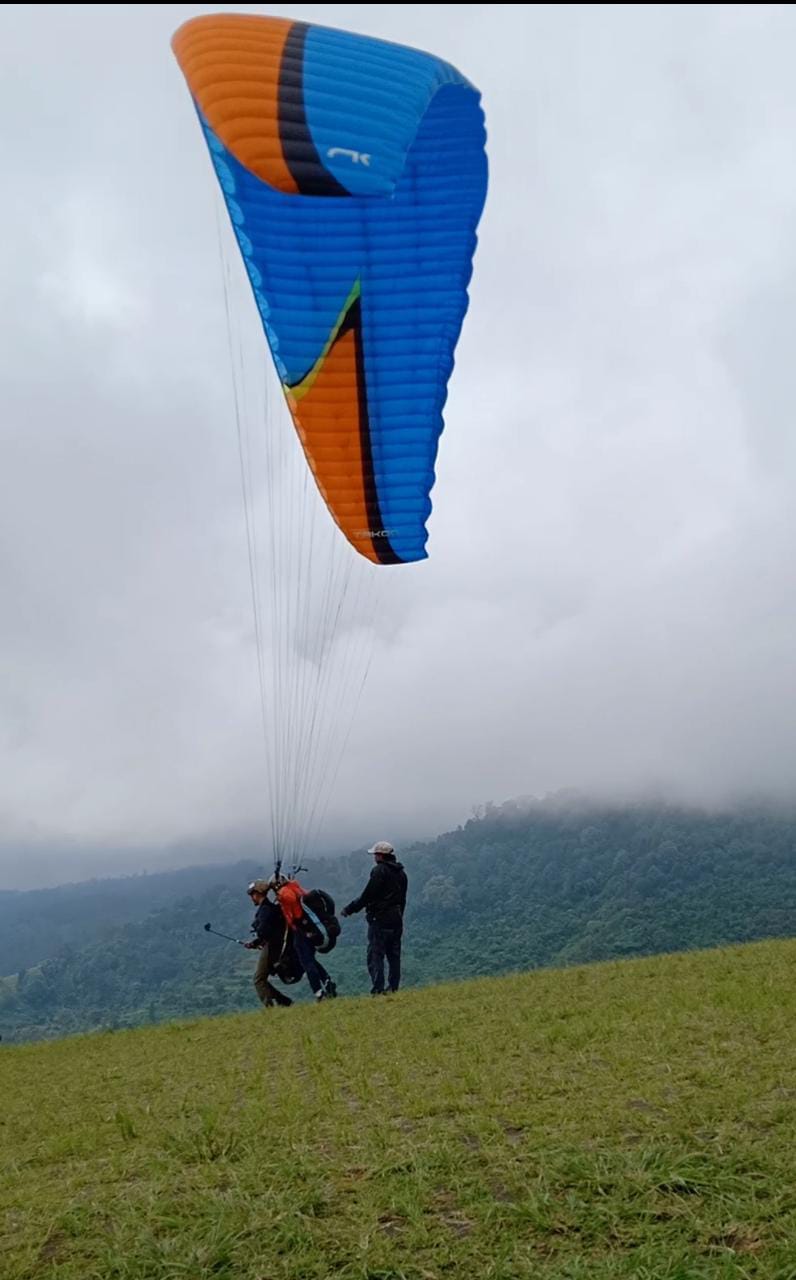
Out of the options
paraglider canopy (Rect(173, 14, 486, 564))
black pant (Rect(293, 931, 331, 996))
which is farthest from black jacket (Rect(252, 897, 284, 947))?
paraglider canopy (Rect(173, 14, 486, 564))

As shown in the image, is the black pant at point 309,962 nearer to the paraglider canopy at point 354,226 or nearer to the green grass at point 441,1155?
the green grass at point 441,1155

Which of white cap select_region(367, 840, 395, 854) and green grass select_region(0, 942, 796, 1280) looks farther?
white cap select_region(367, 840, 395, 854)

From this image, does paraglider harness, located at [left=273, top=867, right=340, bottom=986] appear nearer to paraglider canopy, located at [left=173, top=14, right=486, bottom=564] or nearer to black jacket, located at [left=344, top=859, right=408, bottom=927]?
black jacket, located at [left=344, top=859, right=408, bottom=927]

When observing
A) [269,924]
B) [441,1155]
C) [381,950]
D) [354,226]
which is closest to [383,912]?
[381,950]

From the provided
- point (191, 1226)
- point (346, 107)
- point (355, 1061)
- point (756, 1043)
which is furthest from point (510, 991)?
point (346, 107)

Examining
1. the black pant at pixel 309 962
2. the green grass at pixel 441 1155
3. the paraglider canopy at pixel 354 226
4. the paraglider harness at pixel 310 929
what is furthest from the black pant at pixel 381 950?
the paraglider canopy at pixel 354 226

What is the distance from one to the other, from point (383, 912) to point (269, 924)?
1804 millimetres

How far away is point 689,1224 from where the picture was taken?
165 inches

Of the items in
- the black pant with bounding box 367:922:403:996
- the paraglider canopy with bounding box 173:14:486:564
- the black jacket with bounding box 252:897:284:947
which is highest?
the paraglider canopy with bounding box 173:14:486:564

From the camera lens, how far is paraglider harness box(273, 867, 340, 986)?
46.6 feet

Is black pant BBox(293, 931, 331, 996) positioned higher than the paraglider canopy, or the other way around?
the paraglider canopy

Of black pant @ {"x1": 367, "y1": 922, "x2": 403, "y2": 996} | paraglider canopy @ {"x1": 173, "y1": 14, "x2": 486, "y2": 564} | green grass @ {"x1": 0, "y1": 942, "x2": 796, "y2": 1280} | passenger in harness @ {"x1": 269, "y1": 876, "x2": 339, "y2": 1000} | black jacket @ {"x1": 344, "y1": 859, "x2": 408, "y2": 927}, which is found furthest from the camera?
black pant @ {"x1": 367, "y1": 922, "x2": 403, "y2": 996}

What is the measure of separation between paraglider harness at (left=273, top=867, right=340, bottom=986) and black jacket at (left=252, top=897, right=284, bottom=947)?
0.32ft

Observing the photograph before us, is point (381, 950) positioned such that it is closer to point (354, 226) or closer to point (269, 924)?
point (269, 924)
